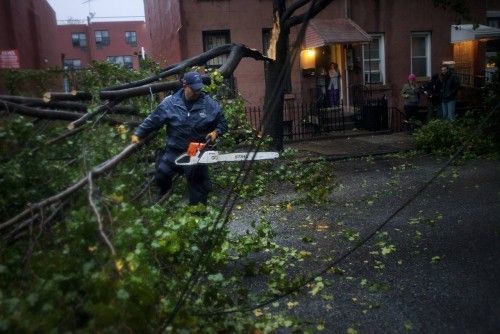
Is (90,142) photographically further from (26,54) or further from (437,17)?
(26,54)

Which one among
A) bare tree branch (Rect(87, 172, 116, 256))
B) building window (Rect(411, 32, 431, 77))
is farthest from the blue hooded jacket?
building window (Rect(411, 32, 431, 77))

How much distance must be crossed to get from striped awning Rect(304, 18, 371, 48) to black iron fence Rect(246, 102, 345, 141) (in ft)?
6.72

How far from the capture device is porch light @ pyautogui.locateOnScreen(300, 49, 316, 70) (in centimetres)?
1539

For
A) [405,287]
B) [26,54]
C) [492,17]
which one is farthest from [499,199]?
[26,54]

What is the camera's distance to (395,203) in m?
7.07

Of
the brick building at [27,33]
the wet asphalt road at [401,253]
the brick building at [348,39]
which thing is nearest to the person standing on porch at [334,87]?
the brick building at [348,39]

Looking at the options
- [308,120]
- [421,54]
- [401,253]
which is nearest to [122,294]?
[401,253]

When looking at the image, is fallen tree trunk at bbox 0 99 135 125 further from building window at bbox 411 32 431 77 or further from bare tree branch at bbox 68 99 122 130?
building window at bbox 411 32 431 77

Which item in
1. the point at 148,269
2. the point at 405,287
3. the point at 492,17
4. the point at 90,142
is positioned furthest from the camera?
the point at 492,17

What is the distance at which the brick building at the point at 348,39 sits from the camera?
1479cm

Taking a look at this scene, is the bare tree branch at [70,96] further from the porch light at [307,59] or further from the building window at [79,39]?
the building window at [79,39]

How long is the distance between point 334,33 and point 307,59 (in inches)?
56.6

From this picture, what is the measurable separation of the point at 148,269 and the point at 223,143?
4.57m

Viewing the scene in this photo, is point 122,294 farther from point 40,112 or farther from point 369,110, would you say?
point 369,110
